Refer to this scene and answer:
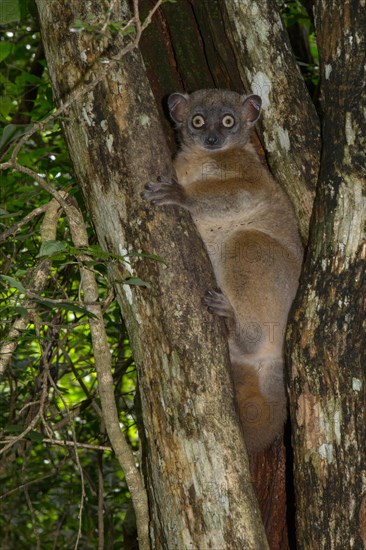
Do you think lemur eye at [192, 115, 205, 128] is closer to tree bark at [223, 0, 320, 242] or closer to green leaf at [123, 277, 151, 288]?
tree bark at [223, 0, 320, 242]

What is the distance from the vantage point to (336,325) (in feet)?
9.39

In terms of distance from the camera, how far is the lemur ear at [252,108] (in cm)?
418

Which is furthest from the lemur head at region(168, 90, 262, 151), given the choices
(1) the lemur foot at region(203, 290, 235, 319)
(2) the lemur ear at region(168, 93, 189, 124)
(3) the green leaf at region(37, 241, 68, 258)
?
(3) the green leaf at region(37, 241, 68, 258)

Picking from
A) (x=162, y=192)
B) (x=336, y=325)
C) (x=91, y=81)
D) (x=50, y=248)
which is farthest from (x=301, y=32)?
(x=50, y=248)

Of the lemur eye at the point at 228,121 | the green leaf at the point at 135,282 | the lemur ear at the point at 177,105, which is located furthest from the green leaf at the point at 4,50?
the green leaf at the point at 135,282

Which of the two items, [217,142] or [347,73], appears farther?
[217,142]

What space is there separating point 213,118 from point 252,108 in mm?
681

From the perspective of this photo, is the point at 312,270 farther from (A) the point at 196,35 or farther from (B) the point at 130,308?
(A) the point at 196,35

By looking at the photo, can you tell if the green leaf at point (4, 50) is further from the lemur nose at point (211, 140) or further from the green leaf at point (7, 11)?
the lemur nose at point (211, 140)

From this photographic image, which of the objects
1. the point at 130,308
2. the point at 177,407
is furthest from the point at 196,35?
the point at 177,407

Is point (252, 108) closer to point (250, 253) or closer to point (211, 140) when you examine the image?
point (211, 140)

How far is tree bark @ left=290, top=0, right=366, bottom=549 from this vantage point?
277 cm

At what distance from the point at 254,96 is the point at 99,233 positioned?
161 centimetres

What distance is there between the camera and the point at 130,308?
301 centimetres
